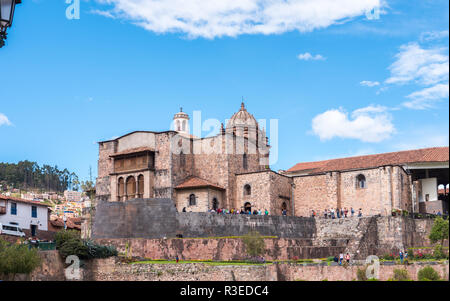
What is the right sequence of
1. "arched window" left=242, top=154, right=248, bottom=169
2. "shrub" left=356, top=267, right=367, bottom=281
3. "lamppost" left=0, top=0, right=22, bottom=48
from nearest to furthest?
"lamppost" left=0, top=0, right=22, bottom=48 → "shrub" left=356, top=267, right=367, bottom=281 → "arched window" left=242, top=154, right=248, bottom=169

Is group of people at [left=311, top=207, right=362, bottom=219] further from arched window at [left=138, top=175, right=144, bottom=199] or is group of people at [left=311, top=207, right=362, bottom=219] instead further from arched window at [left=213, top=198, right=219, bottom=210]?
arched window at [left=138, top=175, right=144, bottom=199]

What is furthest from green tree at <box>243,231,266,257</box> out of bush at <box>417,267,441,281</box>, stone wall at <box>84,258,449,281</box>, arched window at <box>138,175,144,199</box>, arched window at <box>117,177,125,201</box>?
arched window at <box>117,177,125,201</box>

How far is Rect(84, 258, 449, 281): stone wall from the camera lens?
3062cm

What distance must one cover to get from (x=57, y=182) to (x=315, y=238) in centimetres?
8084

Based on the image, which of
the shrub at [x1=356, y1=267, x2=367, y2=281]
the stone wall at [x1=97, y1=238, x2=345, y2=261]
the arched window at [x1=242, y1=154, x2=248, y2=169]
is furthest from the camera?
the arched window at [x1=242, y1=154, x2=248, y2=169]

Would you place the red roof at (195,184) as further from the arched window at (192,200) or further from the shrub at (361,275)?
the shrub at (361,275)

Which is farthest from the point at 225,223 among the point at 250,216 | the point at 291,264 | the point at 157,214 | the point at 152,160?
the point at 152,160

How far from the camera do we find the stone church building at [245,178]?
4409cm

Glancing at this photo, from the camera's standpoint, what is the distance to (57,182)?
11169 centimetres

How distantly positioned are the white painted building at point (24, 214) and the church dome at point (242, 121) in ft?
61.1

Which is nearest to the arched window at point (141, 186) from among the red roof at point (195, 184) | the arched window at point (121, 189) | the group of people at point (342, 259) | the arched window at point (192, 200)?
the arched window at point (121, 189)

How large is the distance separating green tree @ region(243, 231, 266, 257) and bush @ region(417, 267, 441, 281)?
9.94 m

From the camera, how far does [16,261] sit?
2961 centimetres
